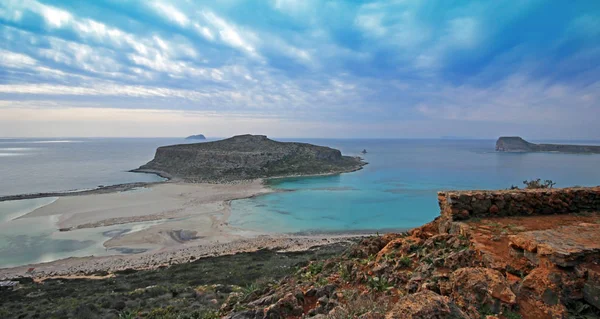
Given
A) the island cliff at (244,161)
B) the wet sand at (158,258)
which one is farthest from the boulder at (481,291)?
the island cliff at (244,161)

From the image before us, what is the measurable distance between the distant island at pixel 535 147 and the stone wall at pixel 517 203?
632 feet

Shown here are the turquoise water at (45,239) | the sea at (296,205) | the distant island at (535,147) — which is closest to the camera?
the turquoise water at (45,239)

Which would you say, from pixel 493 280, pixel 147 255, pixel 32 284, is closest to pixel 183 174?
pixel 147 255

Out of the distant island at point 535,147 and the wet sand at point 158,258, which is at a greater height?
the distant island at point 535,147

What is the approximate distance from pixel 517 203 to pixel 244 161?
68613 mm

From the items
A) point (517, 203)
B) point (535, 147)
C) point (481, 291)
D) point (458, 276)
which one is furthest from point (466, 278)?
point (535, 147)

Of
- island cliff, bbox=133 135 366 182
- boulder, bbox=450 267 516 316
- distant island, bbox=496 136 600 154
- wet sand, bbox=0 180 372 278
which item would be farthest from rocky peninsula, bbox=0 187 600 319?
distant island, bbox=496 136 600 154

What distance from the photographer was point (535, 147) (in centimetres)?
17012

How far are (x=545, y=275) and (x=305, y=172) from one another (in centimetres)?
6949

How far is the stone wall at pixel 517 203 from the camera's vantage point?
784 cm

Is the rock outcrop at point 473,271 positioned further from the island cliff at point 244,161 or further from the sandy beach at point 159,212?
the island cliff at point 244,161

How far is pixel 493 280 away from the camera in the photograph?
192 inches

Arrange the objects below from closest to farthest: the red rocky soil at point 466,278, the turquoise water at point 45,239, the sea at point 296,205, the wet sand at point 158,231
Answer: the red rocky soil at point 466,278
the wet sand at point 158,231
the turquoise water at point 45,239
the sea at point 296,205

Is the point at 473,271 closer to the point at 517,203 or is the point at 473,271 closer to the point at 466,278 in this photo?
the point at 466,278
